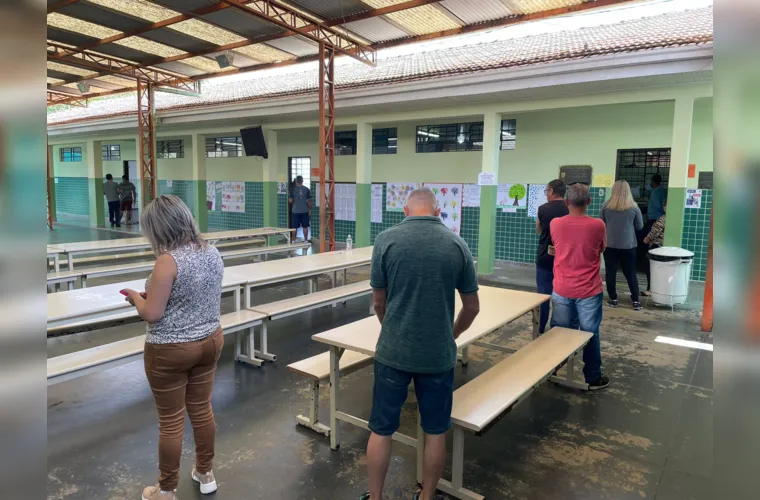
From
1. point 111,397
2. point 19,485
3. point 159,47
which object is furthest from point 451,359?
point 159,47

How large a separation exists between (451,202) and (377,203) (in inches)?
73.1

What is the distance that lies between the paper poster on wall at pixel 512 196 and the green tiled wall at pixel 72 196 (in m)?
16.3

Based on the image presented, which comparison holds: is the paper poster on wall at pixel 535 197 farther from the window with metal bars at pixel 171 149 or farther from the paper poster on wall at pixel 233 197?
the window with metal bars at pixel 171 149

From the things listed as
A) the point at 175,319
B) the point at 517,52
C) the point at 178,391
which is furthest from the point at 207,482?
the point at 517,52

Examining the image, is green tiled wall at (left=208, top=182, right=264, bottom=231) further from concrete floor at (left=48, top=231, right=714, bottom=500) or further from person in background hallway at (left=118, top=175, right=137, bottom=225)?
concrete floor at (left=48, top=231, right=714, bottom=500)

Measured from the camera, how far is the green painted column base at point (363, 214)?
1014 centimetres

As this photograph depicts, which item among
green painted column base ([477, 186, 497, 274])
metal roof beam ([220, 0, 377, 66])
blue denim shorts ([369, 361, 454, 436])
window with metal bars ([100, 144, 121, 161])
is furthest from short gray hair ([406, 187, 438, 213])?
window with metal bars ([100, 144, 121, 161])

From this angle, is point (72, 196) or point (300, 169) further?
point (72, 196)

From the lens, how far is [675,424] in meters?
3.43

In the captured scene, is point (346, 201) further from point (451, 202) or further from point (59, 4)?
point (59, 4)

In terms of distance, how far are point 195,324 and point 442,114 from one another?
7.48 m

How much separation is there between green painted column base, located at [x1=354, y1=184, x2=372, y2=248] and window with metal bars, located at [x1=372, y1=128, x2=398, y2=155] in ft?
4.53

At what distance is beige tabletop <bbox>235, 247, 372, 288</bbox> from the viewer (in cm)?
473

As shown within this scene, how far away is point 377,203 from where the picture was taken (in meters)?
11.3
